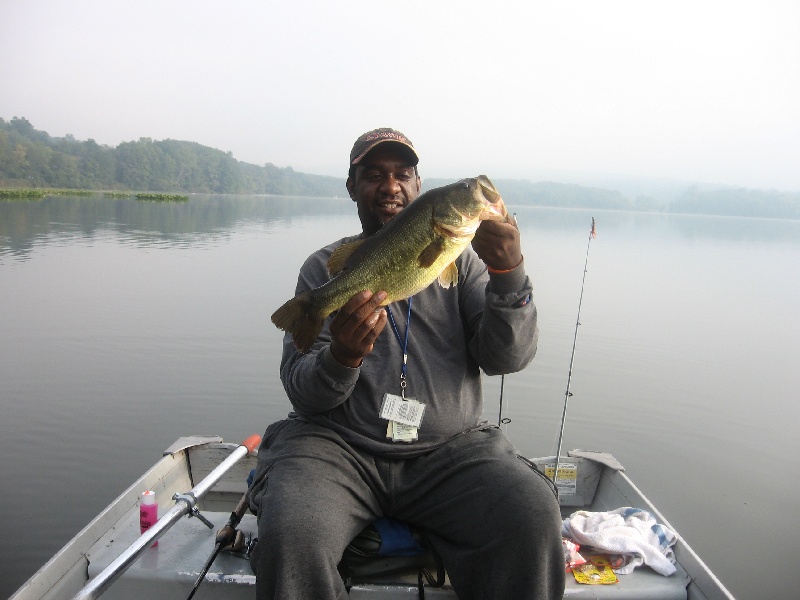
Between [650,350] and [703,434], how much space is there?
3.61 meters

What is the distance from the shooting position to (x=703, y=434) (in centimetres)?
823

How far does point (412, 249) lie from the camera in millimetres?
2551

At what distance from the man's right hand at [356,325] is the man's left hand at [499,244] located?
0.50 meters

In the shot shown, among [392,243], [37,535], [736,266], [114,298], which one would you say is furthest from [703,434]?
[736,266]

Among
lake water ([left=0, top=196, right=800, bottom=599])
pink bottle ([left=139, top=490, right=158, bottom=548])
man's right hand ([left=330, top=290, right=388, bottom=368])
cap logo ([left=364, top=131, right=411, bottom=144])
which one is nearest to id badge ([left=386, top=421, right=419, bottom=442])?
man's right hand ([left=330, top=290, right=388, bottom=368])

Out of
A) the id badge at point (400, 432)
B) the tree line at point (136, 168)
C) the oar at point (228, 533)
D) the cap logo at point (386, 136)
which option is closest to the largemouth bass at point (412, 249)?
the id badge at point (400, 432)

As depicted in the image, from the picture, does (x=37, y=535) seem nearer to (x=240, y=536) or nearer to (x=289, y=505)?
(x=240, y=536)

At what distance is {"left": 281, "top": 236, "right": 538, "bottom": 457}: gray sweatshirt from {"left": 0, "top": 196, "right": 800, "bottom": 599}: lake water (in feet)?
11.0

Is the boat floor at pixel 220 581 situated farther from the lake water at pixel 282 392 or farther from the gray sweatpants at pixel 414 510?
the lake water at pixel 282 392

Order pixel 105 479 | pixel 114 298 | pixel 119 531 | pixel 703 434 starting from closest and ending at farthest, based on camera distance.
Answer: pixel 119 531, pixel 105 479, pixel 703 434, pixel 114 298

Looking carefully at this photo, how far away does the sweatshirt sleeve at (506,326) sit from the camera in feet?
9.00

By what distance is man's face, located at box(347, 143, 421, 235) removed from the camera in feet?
10.8

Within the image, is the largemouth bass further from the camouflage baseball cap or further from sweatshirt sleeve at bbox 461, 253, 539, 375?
the camouflage baseball cap

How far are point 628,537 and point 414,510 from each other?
1.24 meters
